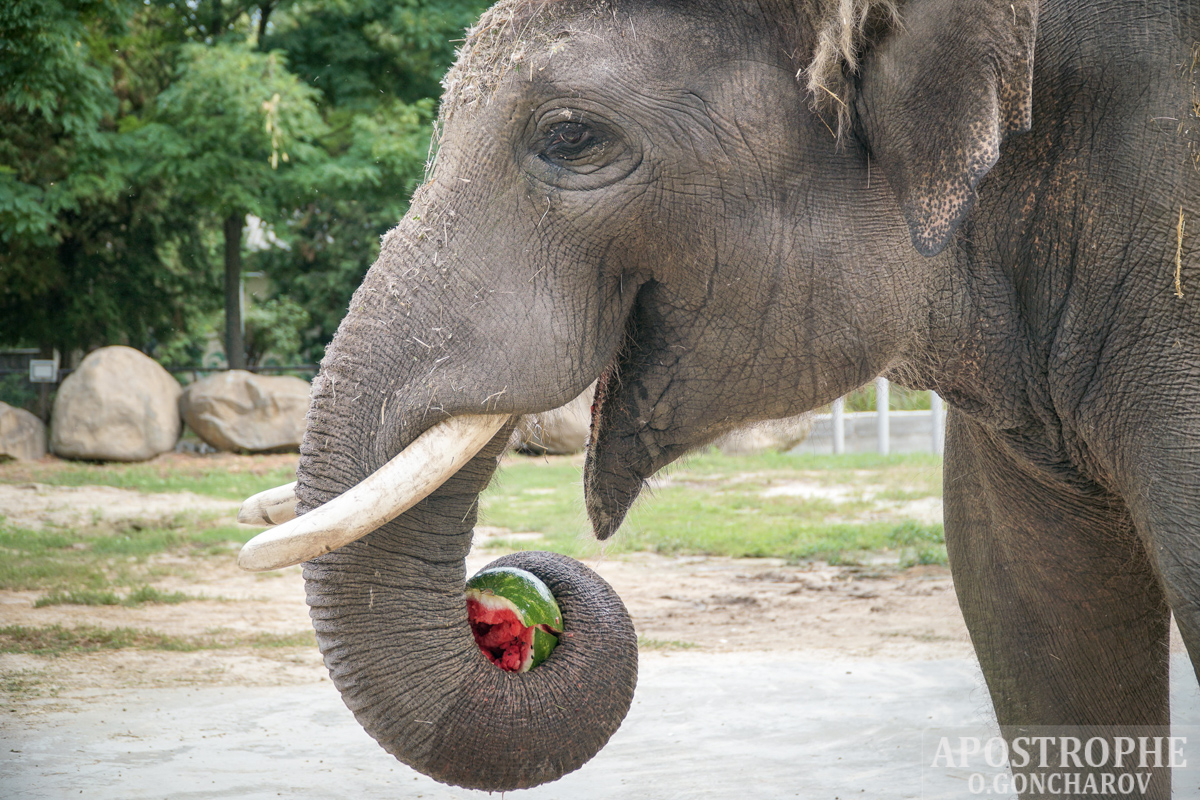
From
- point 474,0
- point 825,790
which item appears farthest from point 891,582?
point 474,0

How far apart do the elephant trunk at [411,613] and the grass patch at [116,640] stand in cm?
423

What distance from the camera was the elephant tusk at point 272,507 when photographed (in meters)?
1.97

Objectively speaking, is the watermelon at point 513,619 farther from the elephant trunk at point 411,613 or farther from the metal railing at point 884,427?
the metal railing at point 884,427

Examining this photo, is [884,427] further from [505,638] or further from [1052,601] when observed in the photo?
[505,638]

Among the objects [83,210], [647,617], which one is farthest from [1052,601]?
[83,210]

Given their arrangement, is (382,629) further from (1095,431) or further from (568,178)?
(1095,431)

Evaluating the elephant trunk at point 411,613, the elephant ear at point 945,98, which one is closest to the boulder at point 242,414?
the elephant trunk at point 411,613

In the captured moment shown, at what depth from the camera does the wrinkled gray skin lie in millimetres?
1791

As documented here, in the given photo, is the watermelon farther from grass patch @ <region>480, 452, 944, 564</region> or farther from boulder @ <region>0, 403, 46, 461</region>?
boulder @ <region>0, 403, 46, 461</region>

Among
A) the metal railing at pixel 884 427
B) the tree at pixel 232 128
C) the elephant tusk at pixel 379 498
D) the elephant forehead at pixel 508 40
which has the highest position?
the tree at pixel 232 128

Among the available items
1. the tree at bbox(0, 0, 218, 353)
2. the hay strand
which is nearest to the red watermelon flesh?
the hay strand

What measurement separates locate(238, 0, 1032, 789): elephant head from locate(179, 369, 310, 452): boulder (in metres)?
13.2

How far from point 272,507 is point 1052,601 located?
5.57 ft

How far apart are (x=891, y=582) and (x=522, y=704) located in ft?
19.3
